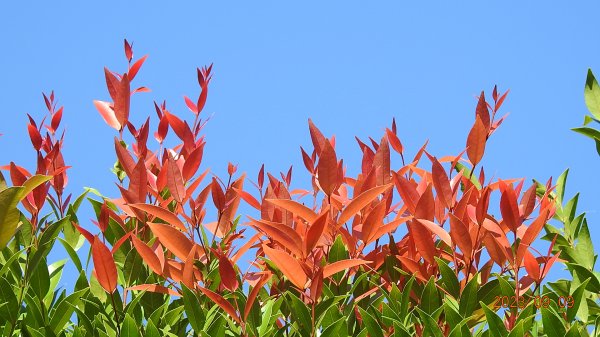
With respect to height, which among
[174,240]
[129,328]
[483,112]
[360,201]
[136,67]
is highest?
[136,67]

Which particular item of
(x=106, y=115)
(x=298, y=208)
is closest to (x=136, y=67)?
(x=106, y=115)

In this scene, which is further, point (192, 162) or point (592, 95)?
point (592, 95)

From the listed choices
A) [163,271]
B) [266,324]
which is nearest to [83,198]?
[163,271]

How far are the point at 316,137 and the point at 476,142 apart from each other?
477 mm

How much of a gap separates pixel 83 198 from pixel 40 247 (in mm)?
762

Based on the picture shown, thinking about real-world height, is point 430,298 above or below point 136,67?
below

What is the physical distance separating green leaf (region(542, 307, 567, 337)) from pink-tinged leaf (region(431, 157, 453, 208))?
435 mm

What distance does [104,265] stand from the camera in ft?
6.12

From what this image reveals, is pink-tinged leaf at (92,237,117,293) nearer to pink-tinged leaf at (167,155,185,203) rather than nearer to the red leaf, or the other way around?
pink-tinged leaf at (167,155,185,203)

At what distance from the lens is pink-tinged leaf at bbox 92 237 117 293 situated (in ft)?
6.07

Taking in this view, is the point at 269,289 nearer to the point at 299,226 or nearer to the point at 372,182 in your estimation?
the point at 299,226

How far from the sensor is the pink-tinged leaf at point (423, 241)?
204 centimetres

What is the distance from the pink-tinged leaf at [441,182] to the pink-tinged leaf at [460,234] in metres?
0.17

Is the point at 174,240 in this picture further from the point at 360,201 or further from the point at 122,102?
the point at 122,102
